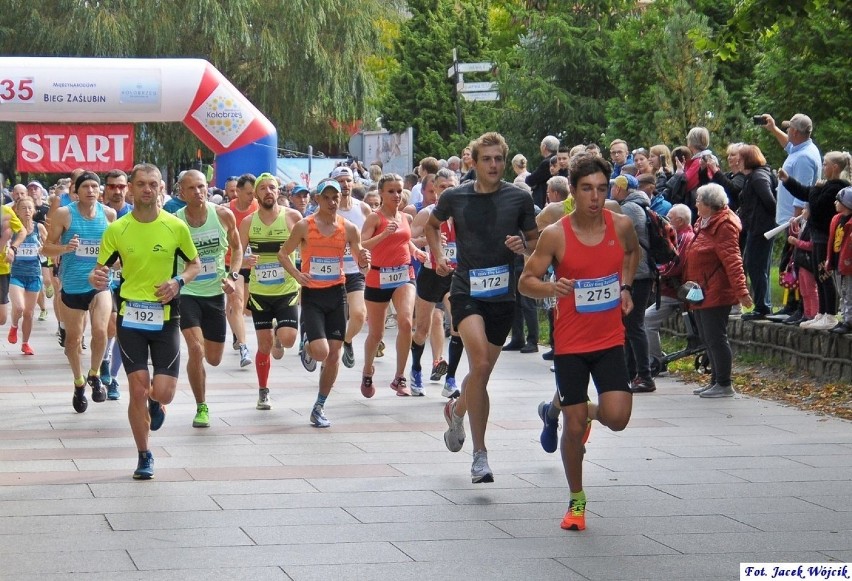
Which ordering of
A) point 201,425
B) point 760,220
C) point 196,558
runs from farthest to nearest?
point 760,220 < point 201,425 < point 196,558

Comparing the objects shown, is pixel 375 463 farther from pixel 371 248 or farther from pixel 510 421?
pixel 371 248

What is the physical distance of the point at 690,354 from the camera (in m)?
13.5

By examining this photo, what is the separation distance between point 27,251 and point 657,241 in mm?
8132

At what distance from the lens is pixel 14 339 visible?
1686 cm

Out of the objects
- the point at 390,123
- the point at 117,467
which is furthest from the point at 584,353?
the point at 390,123

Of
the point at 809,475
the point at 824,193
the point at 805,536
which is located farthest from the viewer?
the point at 824,193

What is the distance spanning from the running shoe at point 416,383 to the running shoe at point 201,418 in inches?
96.0

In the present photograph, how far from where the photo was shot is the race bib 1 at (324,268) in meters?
10.9

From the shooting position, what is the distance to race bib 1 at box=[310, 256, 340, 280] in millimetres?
10891

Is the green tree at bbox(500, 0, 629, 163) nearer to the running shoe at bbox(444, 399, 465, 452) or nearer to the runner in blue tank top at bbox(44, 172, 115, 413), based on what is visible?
the runner in blue tank top at bbox(44, 172, 115, 413)

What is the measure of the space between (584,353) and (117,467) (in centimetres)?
322

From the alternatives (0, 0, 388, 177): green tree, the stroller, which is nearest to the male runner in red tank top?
the stroller

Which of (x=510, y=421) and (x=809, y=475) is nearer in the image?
(x=809, y=475)

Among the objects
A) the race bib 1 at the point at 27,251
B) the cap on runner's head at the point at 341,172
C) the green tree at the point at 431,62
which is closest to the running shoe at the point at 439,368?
the cap on runner's head at the point at 341,172
